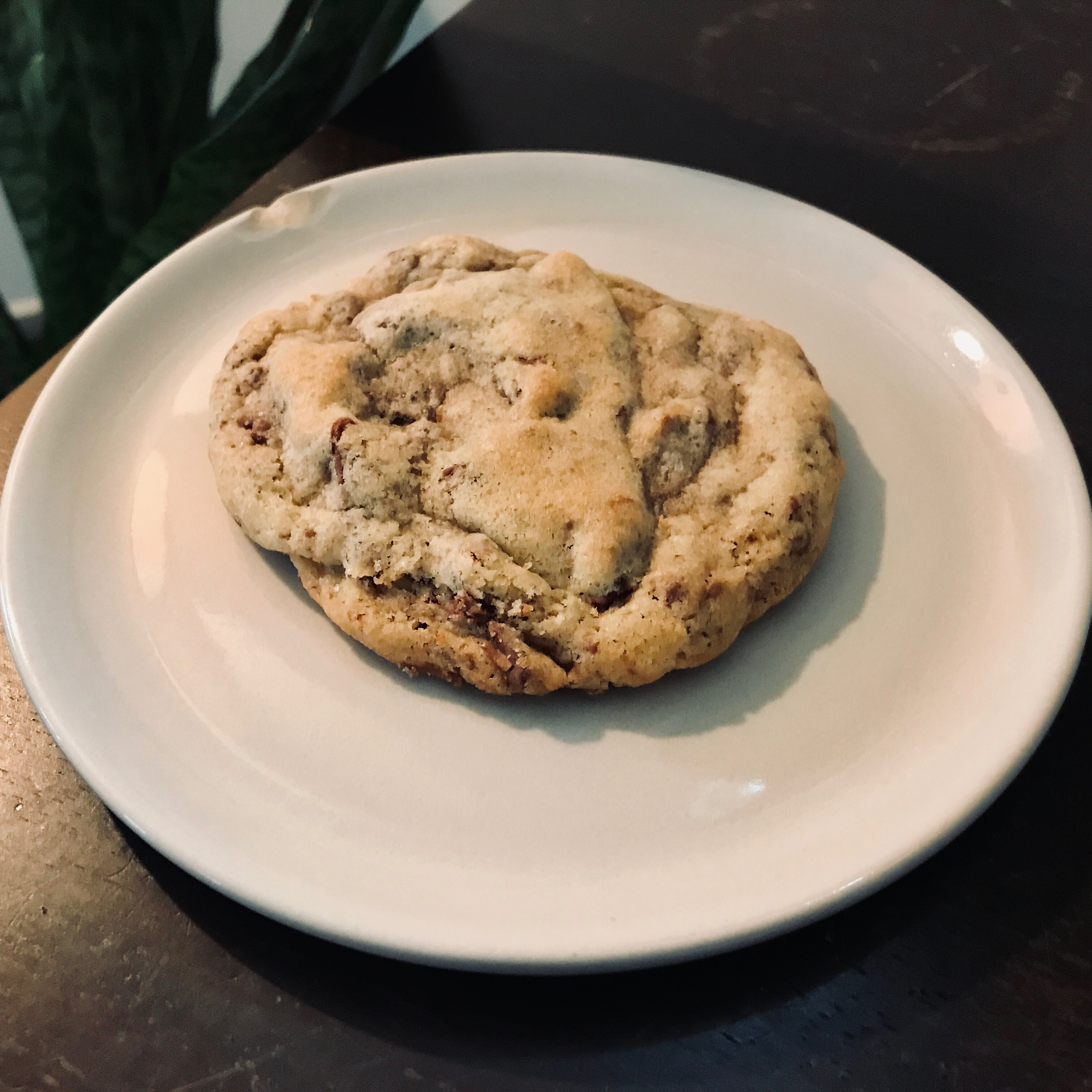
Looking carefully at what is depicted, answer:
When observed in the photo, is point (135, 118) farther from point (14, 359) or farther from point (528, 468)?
point (528, 468)

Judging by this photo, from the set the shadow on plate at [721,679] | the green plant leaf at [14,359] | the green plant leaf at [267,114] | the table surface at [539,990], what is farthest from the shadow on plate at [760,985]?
the green plant leaf at [14,359]

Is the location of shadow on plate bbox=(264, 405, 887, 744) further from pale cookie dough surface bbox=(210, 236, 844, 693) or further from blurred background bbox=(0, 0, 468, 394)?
blurred background bbox=(0, 0, 468, 394)

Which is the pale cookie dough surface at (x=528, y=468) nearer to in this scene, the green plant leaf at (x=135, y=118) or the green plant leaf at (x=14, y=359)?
the green plant leaf at (x=135, y=118)

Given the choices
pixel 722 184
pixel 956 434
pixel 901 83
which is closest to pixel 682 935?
pixel 956 434

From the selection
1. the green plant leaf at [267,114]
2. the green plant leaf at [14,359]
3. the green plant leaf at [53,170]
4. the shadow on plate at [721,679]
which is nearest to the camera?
the shadow on plate at [721,679]

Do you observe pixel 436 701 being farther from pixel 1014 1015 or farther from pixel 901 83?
pixel 901 83

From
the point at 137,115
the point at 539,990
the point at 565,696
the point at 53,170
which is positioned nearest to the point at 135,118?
the point at 137,115

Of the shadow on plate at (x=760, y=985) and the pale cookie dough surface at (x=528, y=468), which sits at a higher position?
the pale cookie dough surface at (x=528, y=468)
